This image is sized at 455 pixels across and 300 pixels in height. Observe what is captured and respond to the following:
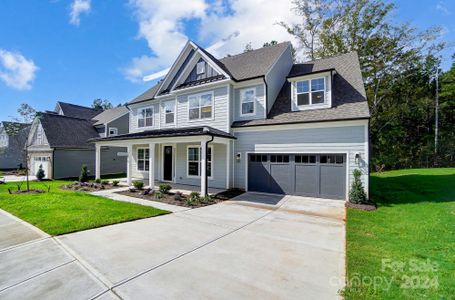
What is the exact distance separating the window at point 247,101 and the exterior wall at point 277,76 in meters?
0.90

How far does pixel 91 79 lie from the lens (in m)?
19.6

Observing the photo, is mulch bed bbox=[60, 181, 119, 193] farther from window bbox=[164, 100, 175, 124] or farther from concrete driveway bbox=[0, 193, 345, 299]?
concrete driveway bbox=[0, 193, 345, 299]

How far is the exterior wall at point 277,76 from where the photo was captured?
11.9 meters

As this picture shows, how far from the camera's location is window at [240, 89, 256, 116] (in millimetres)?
11869

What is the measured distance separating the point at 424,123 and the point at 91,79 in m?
36.7

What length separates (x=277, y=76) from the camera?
12703 millimetres

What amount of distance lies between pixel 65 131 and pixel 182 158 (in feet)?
46.6

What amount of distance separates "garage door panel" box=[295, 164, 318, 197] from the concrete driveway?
137 inches

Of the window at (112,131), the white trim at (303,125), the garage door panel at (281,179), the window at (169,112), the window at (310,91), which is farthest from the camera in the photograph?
the window at (112,131)

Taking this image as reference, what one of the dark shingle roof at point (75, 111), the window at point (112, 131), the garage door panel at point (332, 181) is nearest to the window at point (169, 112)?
the garage door panel at point (332, 181)

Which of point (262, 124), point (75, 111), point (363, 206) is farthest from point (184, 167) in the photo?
point (75, 111)

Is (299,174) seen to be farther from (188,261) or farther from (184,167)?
(188,261)

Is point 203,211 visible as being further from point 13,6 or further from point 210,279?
point 13,6

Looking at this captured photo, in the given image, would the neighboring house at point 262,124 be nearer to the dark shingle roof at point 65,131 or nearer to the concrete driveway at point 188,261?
the concrete driveway at point 188,261
